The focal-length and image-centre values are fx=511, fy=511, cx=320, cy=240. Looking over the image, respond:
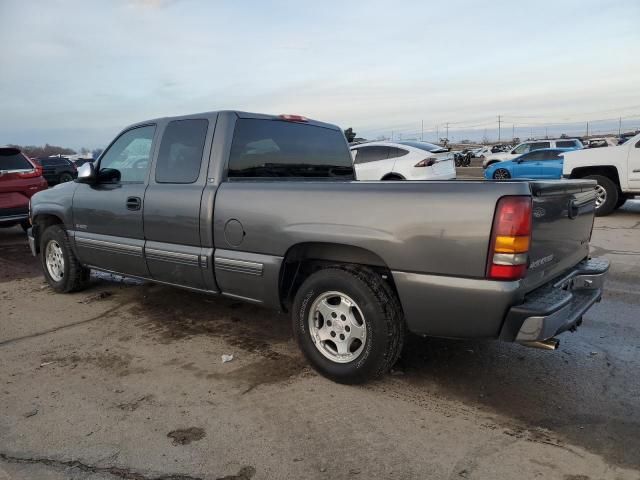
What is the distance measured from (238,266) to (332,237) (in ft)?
2.91

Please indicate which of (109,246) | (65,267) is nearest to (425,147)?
(65,267)

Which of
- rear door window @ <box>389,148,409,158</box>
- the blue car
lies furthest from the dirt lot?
the blue car

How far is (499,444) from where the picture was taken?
273 cm

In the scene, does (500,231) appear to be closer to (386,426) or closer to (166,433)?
(386,426)

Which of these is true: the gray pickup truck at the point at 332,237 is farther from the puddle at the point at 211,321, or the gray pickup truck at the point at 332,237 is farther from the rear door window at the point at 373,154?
the rear door window at the point at 373,154

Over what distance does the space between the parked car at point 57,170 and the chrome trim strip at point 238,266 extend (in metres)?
22.0

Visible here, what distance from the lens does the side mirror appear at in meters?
4.96

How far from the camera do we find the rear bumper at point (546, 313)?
274 cm

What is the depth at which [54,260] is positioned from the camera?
19.4 feet

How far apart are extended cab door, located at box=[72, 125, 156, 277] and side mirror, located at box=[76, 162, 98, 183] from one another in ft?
0.19

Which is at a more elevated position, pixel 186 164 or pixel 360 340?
pixel 186 164

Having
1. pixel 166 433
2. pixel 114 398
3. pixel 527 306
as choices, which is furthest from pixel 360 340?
pixel 114 398

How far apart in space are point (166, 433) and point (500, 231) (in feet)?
7.14

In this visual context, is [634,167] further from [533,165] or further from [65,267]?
[65,267]
